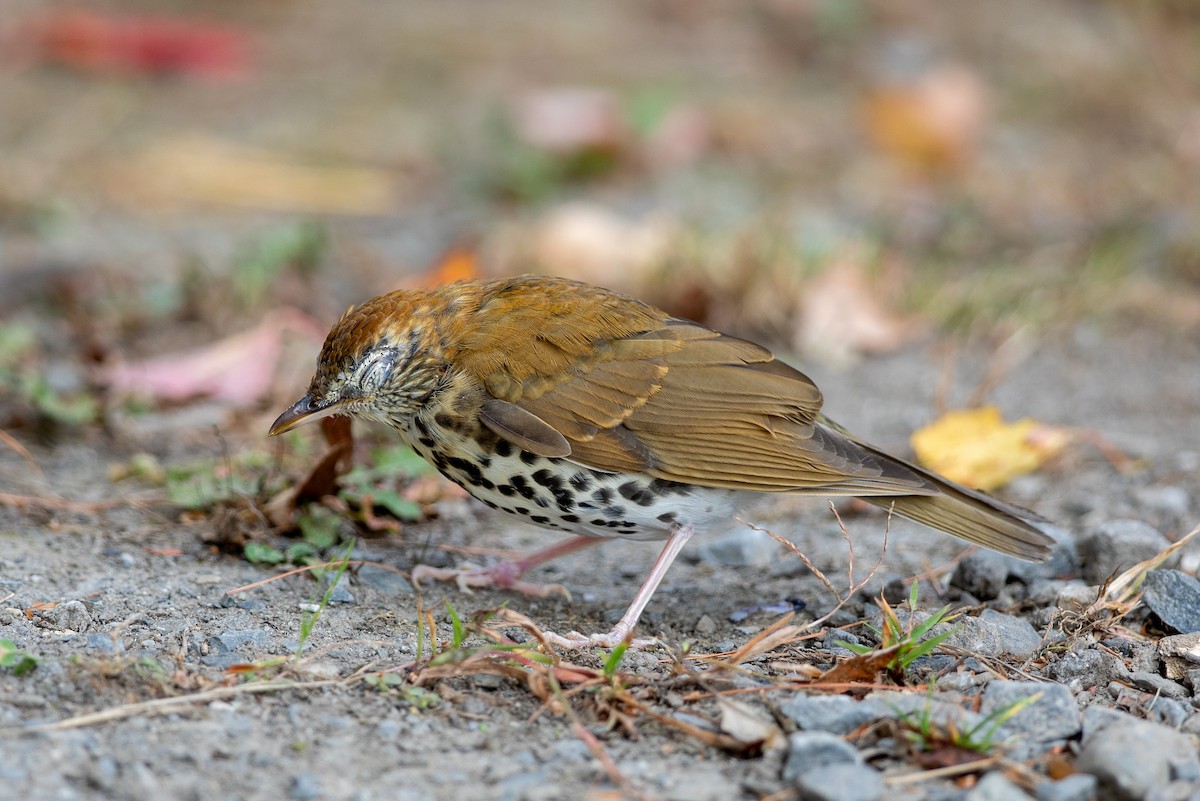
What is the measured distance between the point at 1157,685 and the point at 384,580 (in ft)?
6.54

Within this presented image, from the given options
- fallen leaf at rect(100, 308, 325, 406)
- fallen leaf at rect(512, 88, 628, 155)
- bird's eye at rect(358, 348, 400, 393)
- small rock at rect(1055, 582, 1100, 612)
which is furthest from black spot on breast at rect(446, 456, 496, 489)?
fallen leaf at rect(512, 88, 628, 155)

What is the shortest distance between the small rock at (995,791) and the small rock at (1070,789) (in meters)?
0.03

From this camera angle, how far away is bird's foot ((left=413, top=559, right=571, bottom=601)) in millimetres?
3980

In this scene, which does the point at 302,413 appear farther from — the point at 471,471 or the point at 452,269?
the point at 452,269

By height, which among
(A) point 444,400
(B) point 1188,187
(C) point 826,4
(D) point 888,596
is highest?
(C) point 826,4

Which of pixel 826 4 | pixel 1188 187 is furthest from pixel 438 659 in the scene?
pixel 826 4

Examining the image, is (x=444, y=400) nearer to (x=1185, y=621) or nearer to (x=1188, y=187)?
(x=1185, y=621)

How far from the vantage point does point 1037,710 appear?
9.64 feet

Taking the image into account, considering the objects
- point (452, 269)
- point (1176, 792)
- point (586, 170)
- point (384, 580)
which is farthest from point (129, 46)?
point (1176, 792)

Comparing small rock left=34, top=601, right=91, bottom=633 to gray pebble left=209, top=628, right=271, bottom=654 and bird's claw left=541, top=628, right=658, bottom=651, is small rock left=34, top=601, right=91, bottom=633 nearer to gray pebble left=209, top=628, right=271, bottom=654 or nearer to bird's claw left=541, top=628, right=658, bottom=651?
gray pebble left=209, top=628, right=271, bottom=654

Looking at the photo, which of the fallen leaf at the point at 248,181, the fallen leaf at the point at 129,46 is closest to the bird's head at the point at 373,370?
the fallen leaf at the point at 248,181

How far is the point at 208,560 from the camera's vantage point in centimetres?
389

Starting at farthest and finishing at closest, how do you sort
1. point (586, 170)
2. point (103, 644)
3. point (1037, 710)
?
point (586, 170) → point (103, 644) → point (1037, 710)

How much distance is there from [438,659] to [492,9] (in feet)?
32.0
